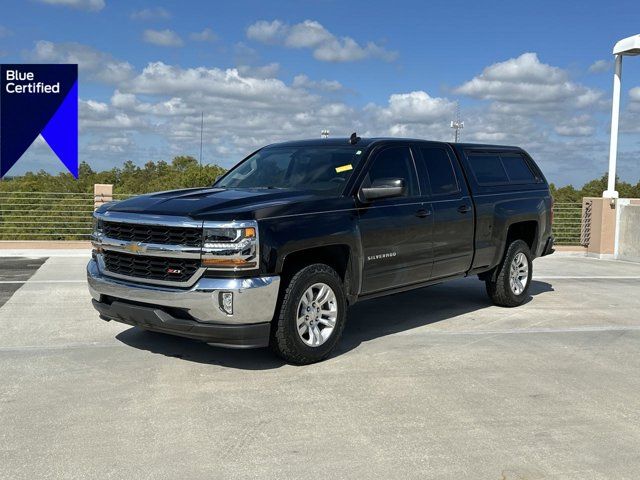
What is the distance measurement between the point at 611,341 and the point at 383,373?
2851 millimetres

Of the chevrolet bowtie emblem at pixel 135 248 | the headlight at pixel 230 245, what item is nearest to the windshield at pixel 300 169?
the headlight at pixel 230 245

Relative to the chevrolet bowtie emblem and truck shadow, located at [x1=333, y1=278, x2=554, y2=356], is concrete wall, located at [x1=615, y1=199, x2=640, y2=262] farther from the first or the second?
the chevrolet bowtie emblem

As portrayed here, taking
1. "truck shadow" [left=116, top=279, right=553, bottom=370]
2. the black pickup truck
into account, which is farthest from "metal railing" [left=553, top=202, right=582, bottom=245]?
the black pickup truck

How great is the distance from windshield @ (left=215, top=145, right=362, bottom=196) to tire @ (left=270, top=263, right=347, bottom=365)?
87cm

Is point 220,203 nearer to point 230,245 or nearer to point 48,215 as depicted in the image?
point 230,245

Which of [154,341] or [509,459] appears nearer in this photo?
[509,459]

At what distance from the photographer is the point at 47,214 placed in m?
16.8

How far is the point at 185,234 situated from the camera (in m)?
5.13

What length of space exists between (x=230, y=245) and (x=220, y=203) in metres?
0.49

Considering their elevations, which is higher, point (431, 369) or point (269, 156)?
point (269, 156)

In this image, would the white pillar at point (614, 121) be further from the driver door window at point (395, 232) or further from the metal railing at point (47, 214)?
the metal railing at point (47, 214)

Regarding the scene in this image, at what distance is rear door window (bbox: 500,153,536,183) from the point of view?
8.49m

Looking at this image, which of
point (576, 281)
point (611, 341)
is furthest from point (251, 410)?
point (576, 281)

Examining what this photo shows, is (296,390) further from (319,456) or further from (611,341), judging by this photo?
(611,341)
